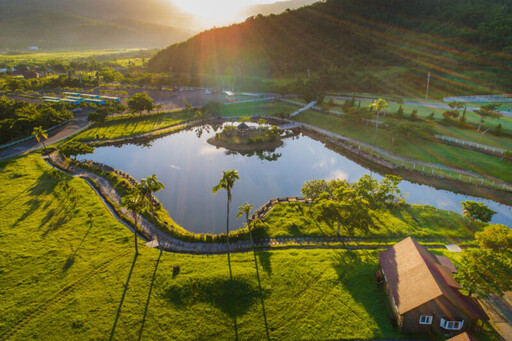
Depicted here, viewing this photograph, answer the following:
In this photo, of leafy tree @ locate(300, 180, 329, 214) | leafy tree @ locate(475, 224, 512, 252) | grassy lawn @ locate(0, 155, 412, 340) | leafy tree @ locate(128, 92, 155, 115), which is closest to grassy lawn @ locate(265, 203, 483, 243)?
leafy tree @ locate(300, 180, 329, 214)

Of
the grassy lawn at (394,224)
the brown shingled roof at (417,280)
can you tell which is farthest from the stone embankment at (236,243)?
the brown shingled roof at (417,280)

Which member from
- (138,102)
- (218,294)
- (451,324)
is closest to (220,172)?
(218,294)

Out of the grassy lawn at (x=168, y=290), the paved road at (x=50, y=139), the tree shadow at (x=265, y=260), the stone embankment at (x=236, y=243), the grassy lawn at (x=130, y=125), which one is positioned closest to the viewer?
the grassy lawn at (x=168, y=290)

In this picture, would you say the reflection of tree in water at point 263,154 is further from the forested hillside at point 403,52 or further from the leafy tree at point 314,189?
the forested hillside at point 403,52

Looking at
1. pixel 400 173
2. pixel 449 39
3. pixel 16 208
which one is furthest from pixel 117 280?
pixel 449 39

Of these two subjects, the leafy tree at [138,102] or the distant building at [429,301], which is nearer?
the distant building at [429,301]

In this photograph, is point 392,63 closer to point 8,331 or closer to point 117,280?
point 117,280

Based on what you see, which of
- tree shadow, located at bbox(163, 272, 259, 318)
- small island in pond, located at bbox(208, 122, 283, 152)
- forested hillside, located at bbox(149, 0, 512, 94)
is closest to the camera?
tree shadow, located at bbox(163, 272, 259, 318)

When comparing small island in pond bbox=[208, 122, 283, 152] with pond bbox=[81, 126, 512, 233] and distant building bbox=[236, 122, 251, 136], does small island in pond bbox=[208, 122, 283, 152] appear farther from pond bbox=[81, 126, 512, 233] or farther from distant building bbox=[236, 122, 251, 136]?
pond bbox=[81, 126, 512, 233]
